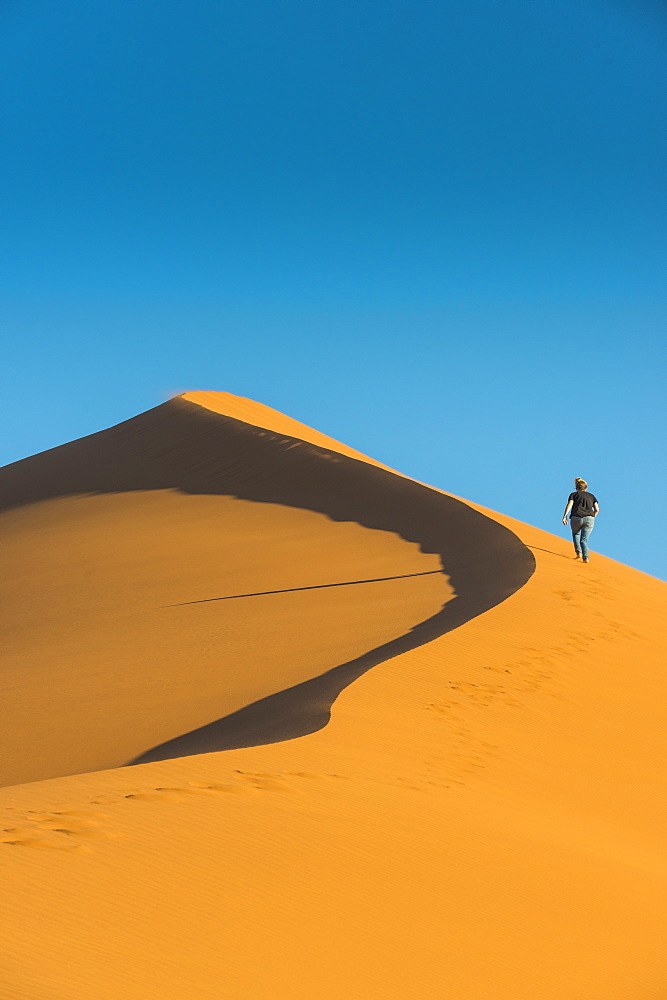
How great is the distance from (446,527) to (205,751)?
1202 centimetres

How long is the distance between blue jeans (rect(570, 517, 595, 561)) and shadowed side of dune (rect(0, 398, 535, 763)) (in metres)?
0.93

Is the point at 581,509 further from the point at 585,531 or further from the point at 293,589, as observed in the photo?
the point at 293,589

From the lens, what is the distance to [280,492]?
2250cm

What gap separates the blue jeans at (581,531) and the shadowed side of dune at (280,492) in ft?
3.05

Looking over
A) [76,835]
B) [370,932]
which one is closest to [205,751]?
[76,835]

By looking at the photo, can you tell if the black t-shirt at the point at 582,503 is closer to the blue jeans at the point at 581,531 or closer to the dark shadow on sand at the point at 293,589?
the blue jeans at the point at 581,531

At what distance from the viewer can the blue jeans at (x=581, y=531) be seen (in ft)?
50.5

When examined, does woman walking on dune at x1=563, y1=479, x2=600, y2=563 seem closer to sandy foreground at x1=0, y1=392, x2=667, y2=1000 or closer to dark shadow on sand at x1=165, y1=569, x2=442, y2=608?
sandy foreground at x1=0, y1=392, x2=667, y2=1000

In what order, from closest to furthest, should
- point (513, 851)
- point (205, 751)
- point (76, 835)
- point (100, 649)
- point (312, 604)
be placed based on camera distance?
point (76, 835) → point (513, 851) → point (205, 751) → point (100, 649) → point (312, 604)

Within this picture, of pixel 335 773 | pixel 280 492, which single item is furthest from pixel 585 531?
pixel 335 773

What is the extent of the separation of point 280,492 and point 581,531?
855cm

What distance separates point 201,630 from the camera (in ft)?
40.0

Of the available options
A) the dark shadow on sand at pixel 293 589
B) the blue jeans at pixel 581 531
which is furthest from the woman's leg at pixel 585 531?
the dark shadow on sand at pixel 293 589

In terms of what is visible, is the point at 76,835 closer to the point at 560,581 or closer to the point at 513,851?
the point at 513,851
